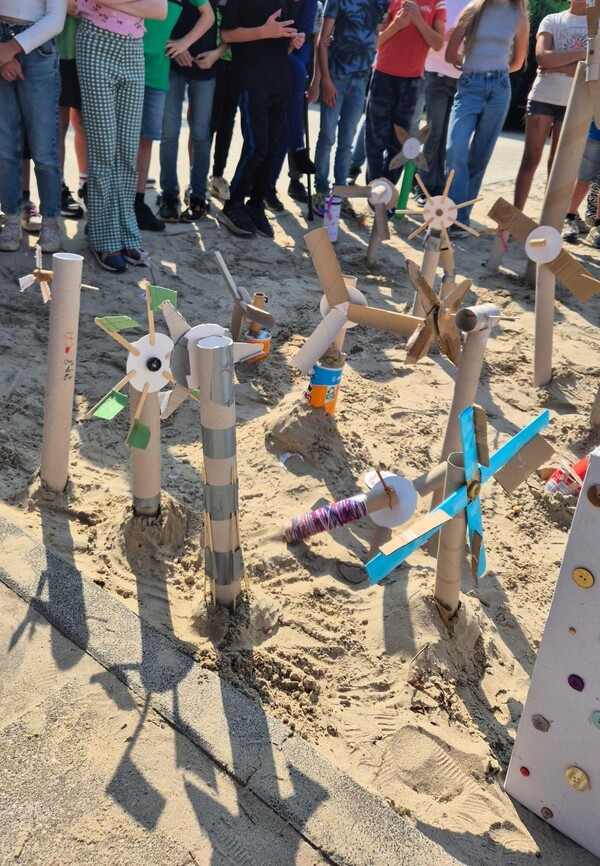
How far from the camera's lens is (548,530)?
317cm

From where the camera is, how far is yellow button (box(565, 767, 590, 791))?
174 cm

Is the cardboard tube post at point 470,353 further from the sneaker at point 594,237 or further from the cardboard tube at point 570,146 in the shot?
the sneaker at point 594,237

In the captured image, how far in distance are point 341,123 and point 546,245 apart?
398 centimetres

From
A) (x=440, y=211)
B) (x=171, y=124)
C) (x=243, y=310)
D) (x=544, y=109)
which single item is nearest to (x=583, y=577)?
(x=243, y=310)

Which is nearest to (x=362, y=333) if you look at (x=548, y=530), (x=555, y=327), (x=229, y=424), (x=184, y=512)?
(x=555, y=327)

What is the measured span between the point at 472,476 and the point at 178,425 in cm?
183

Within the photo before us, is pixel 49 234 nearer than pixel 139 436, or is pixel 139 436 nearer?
pixel 139 436

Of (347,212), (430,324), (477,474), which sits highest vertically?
(430,324)

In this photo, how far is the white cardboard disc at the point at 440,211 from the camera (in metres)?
3.80

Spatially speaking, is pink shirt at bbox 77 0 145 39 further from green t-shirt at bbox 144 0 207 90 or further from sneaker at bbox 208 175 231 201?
sneaker at bbox 208 175 231 201

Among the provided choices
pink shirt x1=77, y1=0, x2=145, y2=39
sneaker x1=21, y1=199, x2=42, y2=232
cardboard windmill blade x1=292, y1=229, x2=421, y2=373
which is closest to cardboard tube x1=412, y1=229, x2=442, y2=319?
cardboard windmill blade x1=292, y1=229, x2=421, y2=373

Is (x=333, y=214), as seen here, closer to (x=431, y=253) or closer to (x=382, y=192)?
(x=382, y=192)

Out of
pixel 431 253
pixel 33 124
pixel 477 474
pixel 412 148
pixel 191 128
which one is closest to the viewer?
pixel 477 474

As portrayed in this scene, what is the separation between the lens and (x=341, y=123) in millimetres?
6598
